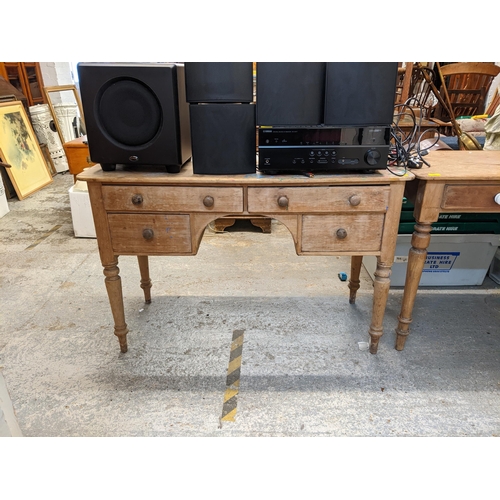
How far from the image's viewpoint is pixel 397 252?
2094 mm

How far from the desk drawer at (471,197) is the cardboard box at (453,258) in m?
0.62

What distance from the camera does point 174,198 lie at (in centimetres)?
139

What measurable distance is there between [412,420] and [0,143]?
4.02m

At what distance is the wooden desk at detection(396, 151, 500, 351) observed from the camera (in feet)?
4.59

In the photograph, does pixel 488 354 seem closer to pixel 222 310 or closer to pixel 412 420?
pixel 412 420

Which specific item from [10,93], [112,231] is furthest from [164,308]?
[10,93]

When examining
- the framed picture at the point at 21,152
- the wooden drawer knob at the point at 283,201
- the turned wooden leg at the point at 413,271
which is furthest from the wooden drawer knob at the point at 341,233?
the framed picture at the point at 21,152

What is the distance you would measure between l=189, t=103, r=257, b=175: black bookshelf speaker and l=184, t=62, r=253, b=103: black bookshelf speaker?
0.08ft

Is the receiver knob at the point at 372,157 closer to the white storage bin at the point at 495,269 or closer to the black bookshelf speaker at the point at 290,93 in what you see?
the black bookshelf speaker at the point at 290,93

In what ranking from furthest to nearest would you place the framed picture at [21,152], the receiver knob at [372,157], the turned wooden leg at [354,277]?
the framed picture at [21,152]
the turned wooden leg at [354,277]
the receiver knob at [372,157]

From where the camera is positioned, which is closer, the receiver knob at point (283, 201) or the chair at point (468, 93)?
the receiver knob at point (283, 201)

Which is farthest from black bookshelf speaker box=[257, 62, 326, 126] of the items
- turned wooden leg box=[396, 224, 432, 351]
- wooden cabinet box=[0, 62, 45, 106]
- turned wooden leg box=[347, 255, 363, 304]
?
wooden cabinet box=[0, 62, 45, 106]

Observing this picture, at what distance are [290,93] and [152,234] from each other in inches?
27.6

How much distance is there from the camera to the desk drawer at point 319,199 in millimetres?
1373
